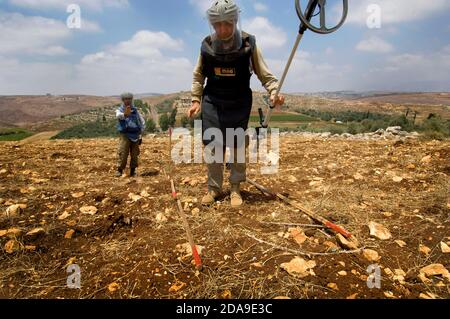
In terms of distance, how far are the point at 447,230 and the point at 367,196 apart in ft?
3.52

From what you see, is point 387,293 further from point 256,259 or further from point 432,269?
point 256,259

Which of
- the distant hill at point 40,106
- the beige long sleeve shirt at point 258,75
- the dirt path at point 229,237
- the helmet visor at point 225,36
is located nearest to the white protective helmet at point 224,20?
the helmet visor at point 225,36

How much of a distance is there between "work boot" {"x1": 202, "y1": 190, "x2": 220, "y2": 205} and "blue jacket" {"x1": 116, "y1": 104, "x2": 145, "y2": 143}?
237 centimetres

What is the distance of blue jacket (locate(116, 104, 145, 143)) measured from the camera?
17.5 feet

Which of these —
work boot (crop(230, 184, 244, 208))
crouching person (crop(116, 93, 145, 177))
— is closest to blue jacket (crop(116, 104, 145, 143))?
crouching person (crop(116, 93, 145, 177))

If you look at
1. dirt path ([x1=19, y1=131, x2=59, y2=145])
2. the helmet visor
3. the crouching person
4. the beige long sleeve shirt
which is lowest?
dirt path ([x1=19, y1=131, x2=59, y2=145])

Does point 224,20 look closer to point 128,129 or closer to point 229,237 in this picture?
point 229,237

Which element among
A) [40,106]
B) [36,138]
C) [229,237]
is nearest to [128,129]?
[229,237]

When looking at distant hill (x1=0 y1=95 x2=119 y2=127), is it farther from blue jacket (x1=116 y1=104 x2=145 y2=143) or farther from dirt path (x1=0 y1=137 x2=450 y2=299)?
dirt path (x1=0 y1=137 x2=450 y2=299)

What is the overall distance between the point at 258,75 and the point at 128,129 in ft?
9.41

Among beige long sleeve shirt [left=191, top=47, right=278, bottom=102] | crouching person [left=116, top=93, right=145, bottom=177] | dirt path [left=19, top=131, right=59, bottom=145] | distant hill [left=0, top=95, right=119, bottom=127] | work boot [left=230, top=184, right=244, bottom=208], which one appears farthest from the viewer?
distant hill [left=0, top=95, right=119, bottom=127]

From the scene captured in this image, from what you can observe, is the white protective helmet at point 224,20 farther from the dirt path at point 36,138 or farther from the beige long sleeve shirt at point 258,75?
the dirt path at point 36,138

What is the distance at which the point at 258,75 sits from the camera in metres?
3.51

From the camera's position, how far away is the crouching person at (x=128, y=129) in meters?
5.31
